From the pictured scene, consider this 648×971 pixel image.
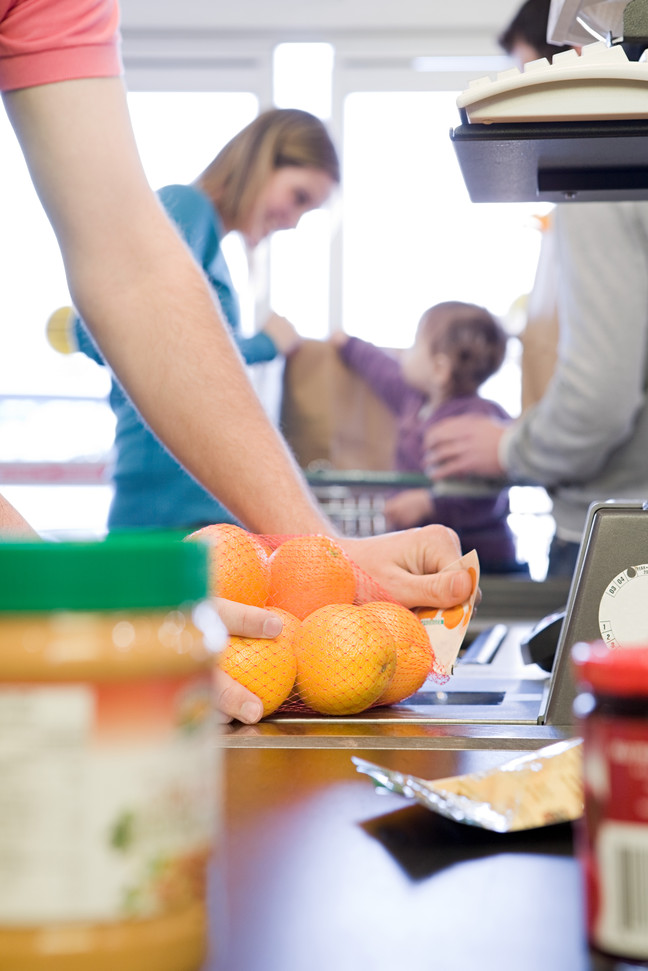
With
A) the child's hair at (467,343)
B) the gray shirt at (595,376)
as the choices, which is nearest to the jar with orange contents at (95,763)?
the gray shirt at (595,376)

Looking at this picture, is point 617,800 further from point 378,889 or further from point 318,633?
point 318,633

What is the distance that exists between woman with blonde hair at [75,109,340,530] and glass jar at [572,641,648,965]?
5.04ft

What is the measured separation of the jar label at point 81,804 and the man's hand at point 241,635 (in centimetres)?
47

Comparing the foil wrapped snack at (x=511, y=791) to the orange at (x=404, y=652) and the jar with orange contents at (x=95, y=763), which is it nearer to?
the jar with orange contents at (x=95, y=763)

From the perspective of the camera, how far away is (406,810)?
0.56 m

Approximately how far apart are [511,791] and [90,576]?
0.91 ft

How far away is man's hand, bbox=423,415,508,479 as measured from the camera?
8.56 ft

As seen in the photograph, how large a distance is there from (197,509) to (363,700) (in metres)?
1.44

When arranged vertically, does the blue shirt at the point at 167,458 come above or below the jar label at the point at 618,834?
above

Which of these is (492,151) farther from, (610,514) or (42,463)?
(42,463)

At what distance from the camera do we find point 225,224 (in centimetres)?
260

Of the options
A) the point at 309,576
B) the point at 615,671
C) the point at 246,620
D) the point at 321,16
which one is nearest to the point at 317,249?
the point at 321,16

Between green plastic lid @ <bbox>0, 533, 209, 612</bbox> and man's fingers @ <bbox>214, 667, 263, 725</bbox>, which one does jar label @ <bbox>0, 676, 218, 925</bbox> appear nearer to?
green plastic lid @ <bbox>0, 533, 209, 612</bbox>

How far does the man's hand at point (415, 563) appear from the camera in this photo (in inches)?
38.2
